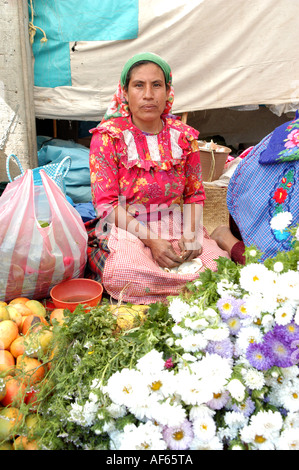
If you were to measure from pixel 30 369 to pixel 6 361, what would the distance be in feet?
0.35

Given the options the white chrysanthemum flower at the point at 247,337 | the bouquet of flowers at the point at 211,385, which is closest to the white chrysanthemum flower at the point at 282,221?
the bouquet of flowers at the point at 211,385

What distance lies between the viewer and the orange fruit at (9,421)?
1.10 meters

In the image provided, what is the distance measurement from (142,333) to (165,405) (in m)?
0.28

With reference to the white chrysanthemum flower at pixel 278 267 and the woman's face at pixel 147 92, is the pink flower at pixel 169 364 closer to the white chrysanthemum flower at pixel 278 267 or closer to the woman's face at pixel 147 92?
the white chrysanthemum flower at pixel 278 267

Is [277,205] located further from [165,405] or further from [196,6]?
[196,6]

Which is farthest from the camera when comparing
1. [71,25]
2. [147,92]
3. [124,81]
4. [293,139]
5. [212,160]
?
[212,160]

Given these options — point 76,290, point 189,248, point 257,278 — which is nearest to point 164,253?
point 189,248

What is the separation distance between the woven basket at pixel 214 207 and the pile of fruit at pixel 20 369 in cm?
226

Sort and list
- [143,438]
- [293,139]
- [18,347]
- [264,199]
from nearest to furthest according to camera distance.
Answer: [143,438] → [18,347] → [293,139] → [264,199]

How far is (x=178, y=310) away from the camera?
1.14 metres

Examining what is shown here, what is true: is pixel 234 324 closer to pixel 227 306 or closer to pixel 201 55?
pixel 227 306

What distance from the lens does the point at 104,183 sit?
214 centimetres

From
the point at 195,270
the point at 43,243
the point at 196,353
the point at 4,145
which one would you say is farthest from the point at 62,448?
the point at 4,145

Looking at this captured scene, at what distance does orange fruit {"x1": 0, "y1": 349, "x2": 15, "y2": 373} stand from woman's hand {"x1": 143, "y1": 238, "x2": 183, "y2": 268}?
38.8 inches
